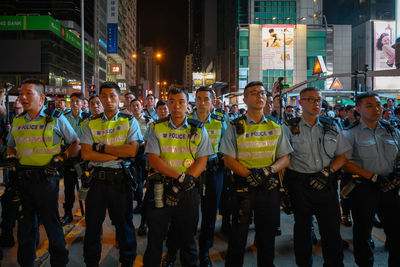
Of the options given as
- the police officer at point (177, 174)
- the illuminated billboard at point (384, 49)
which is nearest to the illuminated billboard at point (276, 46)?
the illuminated billboard at point (384, 49)

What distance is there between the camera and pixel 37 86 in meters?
3.50

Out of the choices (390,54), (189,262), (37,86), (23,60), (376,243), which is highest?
(390,54)

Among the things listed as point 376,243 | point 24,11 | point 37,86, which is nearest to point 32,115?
point 37,86

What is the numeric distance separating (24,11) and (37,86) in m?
63.7

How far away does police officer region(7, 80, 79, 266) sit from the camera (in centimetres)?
327

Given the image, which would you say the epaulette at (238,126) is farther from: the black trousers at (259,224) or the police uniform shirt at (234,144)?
the black trousers at (259,224)

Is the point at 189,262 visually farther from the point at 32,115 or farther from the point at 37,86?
the point at 37,86

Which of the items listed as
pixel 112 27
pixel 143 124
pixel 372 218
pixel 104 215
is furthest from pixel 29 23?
pixel 372 218

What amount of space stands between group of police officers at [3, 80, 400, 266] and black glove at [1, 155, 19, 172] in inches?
0.5

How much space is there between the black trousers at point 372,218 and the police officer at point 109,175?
105 inches

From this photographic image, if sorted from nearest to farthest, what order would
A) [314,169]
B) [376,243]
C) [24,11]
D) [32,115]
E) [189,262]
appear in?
[189,262] < [314,169] < [32,115] < [376,243] < [24,11]

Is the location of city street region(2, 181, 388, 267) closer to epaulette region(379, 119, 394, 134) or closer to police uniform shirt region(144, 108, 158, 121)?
epaulette region(379, 119, 394, 134)

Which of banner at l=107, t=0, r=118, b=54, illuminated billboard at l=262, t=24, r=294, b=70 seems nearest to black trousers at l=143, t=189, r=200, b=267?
illuminated billboard at l=262, t=24, r=294, b=70

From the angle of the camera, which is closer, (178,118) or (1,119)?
(178,118)
